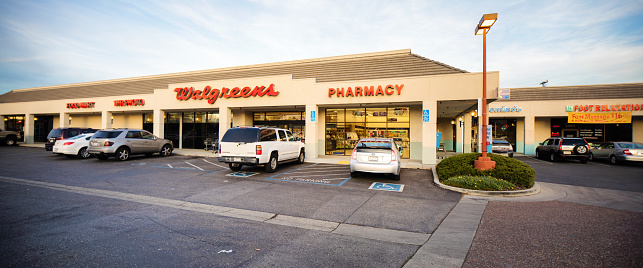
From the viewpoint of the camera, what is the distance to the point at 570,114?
2097cm

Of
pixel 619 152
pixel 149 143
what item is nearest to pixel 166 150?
pixel 149 143

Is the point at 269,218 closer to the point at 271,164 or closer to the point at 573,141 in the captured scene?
the point at 271,164

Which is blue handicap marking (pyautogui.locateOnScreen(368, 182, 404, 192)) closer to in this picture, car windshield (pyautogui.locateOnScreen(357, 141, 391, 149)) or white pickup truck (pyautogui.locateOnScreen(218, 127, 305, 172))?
car windshield (pyautogui.locateOnScreen(357, 141, 391, 149))

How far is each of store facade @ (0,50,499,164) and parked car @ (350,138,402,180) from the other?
5.97m

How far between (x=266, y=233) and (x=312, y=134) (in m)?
11.8

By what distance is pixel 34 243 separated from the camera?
3.79 metres

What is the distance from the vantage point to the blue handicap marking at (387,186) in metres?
8.07

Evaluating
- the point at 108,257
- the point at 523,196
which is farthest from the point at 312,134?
the point at 108,257

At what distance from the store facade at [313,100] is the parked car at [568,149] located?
589 cm

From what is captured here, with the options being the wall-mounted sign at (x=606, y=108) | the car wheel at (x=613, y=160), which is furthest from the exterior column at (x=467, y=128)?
the car wheel at (x=613, y=160)

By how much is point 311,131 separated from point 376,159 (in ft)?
25.1

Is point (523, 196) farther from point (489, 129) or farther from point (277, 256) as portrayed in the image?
point (277, 256)

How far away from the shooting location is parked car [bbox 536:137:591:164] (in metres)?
15.3

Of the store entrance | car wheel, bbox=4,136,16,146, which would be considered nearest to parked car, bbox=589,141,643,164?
the store entrance
